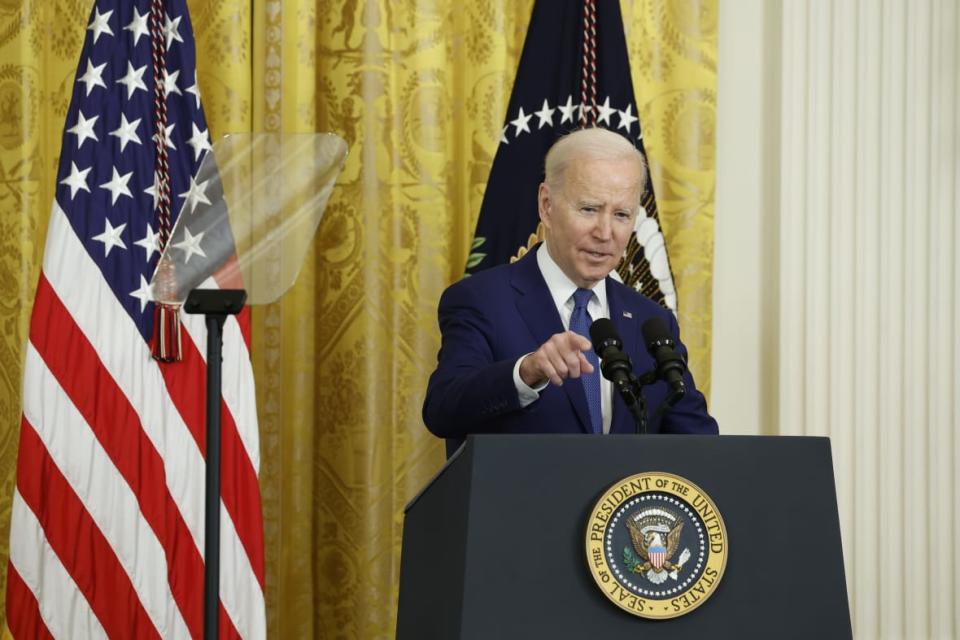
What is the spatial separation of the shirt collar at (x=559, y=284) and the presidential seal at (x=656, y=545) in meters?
1.10

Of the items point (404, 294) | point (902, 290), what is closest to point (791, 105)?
point (902, 290)

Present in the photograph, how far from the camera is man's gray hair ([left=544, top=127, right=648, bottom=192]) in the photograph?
9.18 feet

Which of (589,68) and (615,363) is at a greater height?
(589,68)

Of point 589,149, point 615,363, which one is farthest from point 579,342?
point 589,149

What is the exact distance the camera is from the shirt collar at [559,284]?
111 inches

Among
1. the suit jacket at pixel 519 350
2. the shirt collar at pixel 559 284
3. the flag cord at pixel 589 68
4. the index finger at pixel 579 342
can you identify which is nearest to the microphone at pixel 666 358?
the index finger at pixel 579 342

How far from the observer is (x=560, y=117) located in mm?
3787

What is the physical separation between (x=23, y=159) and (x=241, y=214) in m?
1.68

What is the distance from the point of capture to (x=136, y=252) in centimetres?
330

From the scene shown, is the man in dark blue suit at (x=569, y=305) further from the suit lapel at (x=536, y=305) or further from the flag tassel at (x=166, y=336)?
the flag tassel at (x=166, y=336)

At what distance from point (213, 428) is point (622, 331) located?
115 cm

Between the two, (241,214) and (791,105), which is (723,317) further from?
(241,214)

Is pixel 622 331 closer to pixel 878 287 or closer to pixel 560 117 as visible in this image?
pixel 560 117

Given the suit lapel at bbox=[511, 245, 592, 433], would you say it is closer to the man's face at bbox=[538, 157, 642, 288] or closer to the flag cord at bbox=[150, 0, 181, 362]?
the man's face at bbox=[538, 157, 642, 288]
